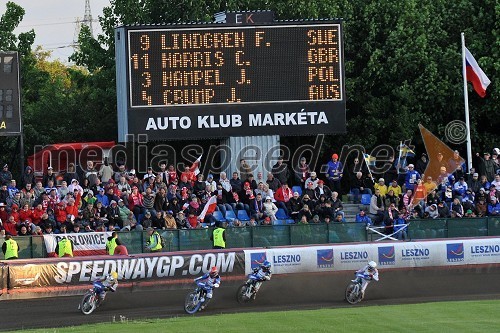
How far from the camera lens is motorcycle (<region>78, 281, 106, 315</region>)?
23.1m

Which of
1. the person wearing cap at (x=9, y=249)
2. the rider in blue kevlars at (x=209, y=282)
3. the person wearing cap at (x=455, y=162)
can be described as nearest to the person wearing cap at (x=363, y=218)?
the person wearing cap at (x=455, y=162)

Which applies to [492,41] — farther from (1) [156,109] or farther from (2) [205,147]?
(1) [156,109]

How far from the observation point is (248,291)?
24.5 m

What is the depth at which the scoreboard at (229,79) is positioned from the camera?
29.3 metres

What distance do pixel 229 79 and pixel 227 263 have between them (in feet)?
19.0

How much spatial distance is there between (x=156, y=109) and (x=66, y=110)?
14.4m

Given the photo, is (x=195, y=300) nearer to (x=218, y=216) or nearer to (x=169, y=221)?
(x=169, y=221)

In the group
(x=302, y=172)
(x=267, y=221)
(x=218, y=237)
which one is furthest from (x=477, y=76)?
(x=218, y=237)

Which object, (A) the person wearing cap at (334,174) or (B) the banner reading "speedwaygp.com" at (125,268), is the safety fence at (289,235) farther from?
(A) the person wearing cap at (334,174)

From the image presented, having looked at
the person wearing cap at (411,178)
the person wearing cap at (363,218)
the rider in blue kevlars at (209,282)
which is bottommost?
the rider in blue kevlars at (209,282)

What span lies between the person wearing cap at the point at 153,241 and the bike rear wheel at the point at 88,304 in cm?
513

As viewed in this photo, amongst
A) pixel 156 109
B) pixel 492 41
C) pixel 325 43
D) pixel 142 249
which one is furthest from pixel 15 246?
pixel 492 41

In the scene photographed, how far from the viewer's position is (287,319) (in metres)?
21.1

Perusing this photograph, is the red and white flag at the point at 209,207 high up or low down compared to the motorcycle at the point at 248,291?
up
